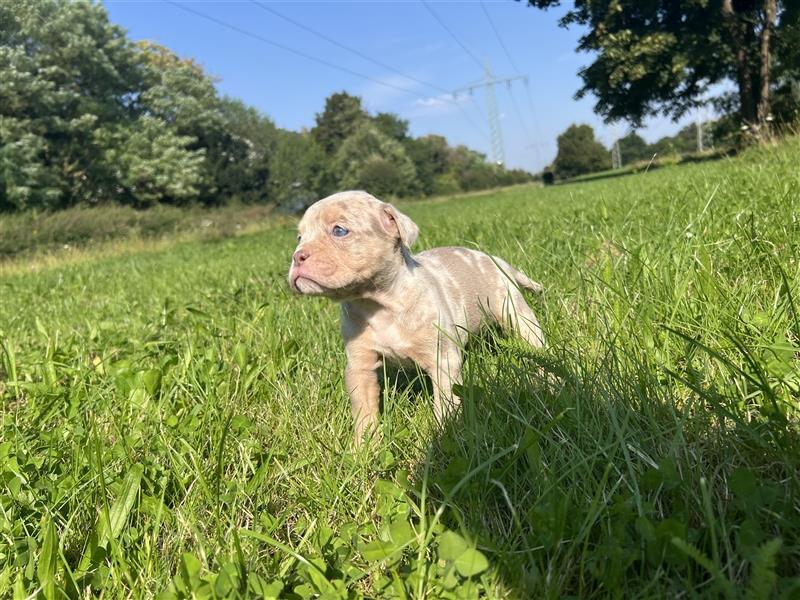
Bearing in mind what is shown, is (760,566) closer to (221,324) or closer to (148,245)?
(221,324)

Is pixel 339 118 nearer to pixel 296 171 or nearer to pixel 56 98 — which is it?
pixel 296 171

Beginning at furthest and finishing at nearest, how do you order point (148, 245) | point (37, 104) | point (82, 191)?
point (82, 191)
point (37, 104)
point (148, 245)

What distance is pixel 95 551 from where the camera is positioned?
1.40m

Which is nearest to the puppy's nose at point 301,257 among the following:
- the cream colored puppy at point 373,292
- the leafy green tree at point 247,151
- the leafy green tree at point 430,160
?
the cream colored puppy at point 373,292

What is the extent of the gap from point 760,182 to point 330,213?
4.09 m

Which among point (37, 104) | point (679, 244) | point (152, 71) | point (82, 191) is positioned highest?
point (152, 71)

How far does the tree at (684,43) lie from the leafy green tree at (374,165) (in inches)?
1113

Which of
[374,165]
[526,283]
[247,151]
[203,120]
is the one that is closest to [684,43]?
[526,283]

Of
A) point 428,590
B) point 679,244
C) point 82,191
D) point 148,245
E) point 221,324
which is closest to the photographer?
point 428,590

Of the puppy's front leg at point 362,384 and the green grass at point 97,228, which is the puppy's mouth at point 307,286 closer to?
the puppy's front leg at point 362,384

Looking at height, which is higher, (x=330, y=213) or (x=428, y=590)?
(x=330, y=213)

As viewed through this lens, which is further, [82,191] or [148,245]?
[82,191]

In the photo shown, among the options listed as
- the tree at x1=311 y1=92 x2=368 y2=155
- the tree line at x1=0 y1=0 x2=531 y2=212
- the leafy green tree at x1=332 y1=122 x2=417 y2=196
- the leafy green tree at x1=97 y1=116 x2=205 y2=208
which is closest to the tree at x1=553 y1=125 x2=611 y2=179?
the leafy green tree at x1=332 y1=122 x2=417 y2=196

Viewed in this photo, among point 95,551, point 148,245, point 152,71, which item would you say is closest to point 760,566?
point 95,551
